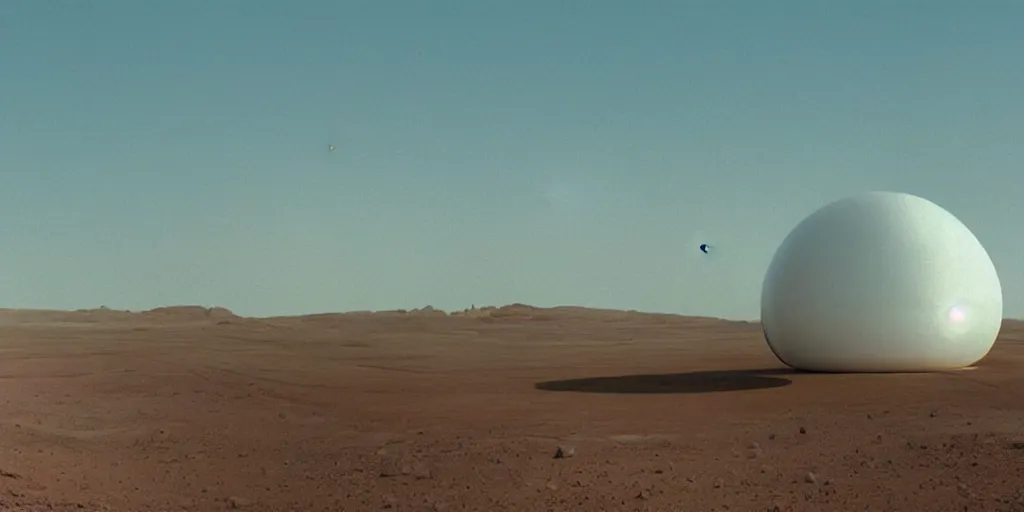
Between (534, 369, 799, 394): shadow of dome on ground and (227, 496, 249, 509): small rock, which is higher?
(534, 369, 799, 394): shadow of dome on ground

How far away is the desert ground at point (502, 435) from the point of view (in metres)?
8.10

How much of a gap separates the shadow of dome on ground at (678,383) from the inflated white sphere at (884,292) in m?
0.97

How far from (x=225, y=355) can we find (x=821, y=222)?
1476cm

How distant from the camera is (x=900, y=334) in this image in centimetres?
1412

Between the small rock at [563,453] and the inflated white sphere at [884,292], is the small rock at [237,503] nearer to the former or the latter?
the small rock at [563,453]

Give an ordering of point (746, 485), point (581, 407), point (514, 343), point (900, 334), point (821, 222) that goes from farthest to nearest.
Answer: point (514, 343) < point (821, 222) < point (900, 334) < point (581, 407) < point (746, 485)

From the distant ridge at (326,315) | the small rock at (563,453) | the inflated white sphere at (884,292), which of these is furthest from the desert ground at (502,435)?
the distant ridge at (326,315)

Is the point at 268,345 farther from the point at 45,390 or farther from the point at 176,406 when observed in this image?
the point at 176,406

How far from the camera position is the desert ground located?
810cm

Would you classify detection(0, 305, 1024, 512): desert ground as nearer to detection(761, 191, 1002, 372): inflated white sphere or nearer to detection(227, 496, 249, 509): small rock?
detection(227, 496, 249, 509): small rock

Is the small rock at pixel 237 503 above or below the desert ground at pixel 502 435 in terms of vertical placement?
below

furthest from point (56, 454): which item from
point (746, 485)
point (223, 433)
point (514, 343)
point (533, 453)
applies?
point (514, 343)

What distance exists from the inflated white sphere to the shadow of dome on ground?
0.97 m

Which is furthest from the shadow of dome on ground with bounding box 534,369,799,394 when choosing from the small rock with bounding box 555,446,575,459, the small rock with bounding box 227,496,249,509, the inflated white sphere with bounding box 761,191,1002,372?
the small rock with bounding box 227,496,249,509
